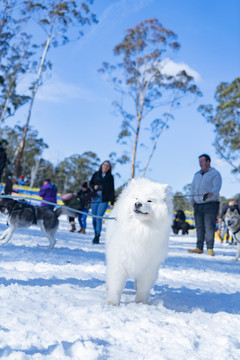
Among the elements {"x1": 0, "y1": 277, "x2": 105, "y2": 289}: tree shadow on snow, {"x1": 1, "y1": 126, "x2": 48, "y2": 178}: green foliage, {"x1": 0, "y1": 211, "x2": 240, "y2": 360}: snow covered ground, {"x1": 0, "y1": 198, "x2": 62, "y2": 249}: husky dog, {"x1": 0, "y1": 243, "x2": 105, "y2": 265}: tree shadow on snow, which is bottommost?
{"x1": 0, "y1": 243, "x2": 105, "y2": 265}: tree shadow on snow

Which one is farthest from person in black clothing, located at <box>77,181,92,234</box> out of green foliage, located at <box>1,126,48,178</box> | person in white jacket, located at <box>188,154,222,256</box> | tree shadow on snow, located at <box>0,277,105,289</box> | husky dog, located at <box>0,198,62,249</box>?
green foliage, located at <box>1,126,48,178</box>

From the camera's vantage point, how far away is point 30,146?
152 ft

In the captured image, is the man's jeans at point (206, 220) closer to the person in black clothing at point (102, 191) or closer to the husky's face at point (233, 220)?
the husky's face at point (233, 220)

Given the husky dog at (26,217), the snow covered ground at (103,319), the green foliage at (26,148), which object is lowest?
the snow covered ground at (103,319)

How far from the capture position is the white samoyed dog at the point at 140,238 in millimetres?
2783

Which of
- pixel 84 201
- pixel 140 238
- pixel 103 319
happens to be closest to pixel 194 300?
pixel 140 238

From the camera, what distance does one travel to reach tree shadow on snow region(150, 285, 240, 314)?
3.11 m

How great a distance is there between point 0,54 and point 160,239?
892 inches

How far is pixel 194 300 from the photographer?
3479 millimetres

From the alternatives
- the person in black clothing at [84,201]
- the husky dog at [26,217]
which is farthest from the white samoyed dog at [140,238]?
the person in black clothing at [84,201]

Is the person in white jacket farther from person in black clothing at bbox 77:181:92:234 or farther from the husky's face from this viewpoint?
person in black clothing at bbox 77:181:92:234

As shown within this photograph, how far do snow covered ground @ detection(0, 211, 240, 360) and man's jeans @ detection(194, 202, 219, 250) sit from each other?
3.06 metres

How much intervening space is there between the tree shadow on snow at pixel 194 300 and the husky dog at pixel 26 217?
333 cm

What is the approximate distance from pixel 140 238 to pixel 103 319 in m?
0.73
